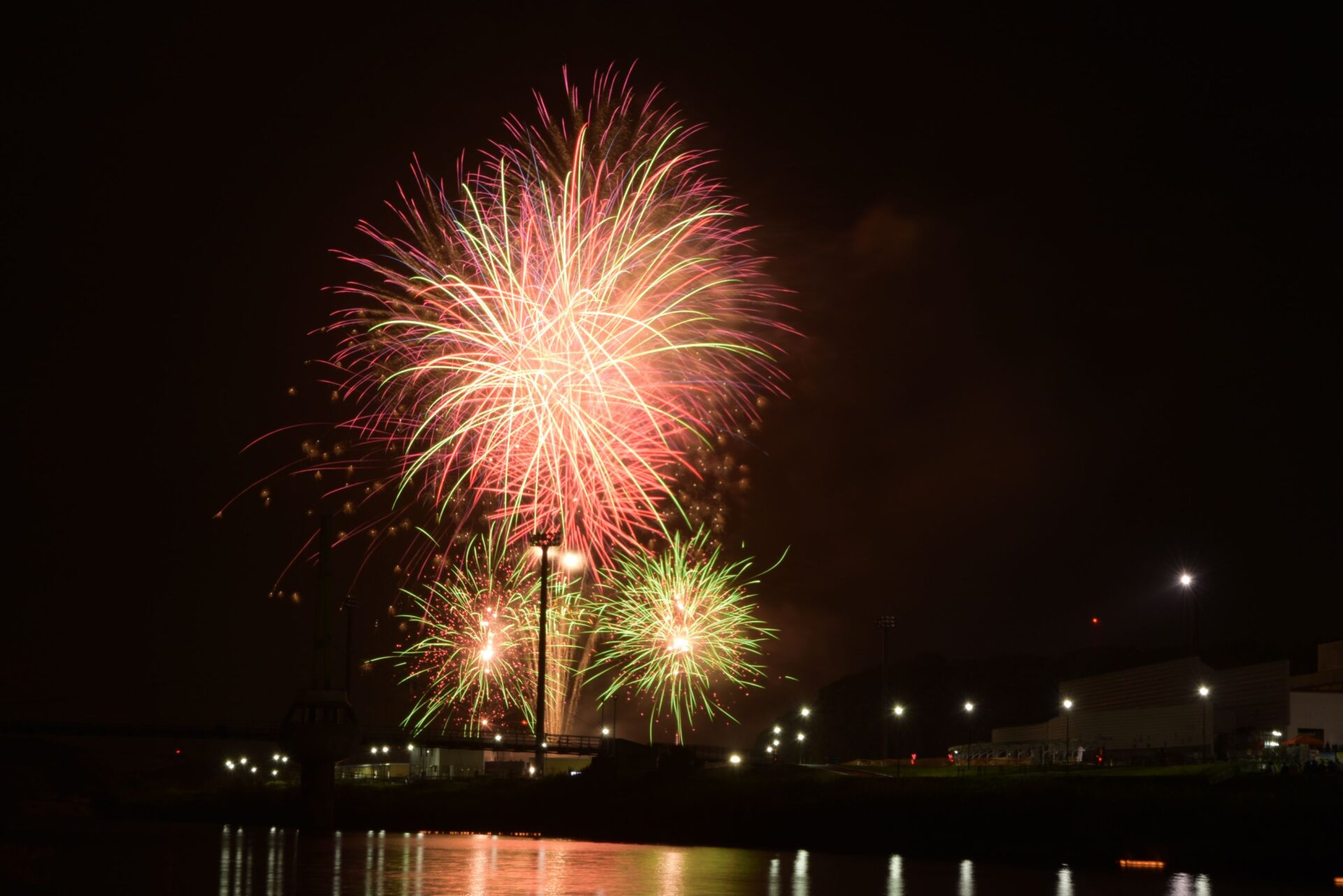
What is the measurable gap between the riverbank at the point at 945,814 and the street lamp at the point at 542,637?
3.44 m

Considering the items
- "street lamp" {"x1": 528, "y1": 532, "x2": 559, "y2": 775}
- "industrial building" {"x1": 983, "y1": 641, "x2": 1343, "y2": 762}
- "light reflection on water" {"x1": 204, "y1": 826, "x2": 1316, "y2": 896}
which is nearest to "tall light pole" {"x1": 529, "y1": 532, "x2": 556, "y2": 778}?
"street lamp" {"x1": 528, "y1": 532, "x2": 559, "y2": 775}

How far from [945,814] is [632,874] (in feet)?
50.9

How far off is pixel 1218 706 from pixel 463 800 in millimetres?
44042

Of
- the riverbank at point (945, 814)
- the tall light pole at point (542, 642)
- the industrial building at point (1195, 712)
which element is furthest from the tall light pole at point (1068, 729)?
the tall light pole at point (542, 642)

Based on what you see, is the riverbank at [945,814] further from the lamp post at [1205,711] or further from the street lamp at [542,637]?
the lamp post at [1205,711]

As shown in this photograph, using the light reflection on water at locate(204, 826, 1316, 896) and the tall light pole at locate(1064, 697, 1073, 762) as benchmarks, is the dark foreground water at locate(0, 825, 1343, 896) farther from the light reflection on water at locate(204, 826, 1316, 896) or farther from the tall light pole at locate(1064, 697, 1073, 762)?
the tall light pole at locate(1064, 697, 1073, 762)

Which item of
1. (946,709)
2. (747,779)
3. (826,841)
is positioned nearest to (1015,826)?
(826,841)

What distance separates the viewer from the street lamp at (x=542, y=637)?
233 feet

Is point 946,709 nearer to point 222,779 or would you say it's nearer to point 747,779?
point 222,779

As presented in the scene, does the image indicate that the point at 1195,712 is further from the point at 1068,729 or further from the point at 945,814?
the point at 945,814

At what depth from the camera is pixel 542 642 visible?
70.6 metres

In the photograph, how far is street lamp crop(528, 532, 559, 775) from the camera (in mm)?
70875

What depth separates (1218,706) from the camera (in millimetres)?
77062

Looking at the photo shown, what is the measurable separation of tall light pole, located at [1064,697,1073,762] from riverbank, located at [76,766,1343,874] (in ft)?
67.7
